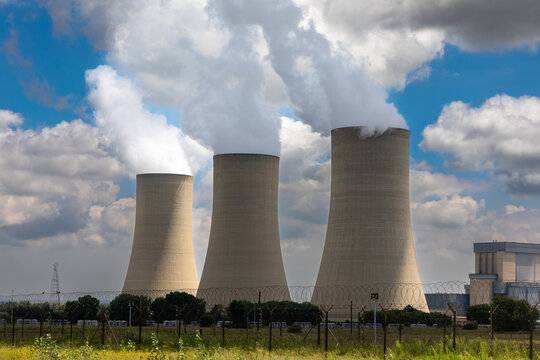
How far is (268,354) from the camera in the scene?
18.1 metres

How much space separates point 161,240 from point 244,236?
8.46 meters

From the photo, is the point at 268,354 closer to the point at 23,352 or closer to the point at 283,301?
the point at 23,352

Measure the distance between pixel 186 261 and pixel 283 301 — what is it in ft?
32.3

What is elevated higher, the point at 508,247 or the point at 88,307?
the point at 508,247

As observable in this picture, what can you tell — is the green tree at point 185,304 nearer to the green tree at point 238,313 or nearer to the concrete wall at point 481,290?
the green tree at point 238,313

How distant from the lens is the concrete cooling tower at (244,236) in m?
43.5

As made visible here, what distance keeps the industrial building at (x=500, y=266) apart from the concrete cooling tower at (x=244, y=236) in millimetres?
26945

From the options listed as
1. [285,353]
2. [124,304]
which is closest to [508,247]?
[124,304]

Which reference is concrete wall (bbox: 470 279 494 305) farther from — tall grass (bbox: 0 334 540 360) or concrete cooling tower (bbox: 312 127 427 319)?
tall grass (bbox: 0 334 540 360)

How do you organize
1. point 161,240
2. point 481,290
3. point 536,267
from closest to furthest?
point 161,240 → point 481,290 → point 536,267

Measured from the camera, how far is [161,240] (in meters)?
49.7

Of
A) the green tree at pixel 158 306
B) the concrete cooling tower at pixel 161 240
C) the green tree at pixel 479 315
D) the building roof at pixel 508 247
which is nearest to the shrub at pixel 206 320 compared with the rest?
the green tree at pixel 158 306

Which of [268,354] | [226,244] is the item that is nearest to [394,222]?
[226,244]

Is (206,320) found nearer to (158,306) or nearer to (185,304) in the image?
(185,304)
